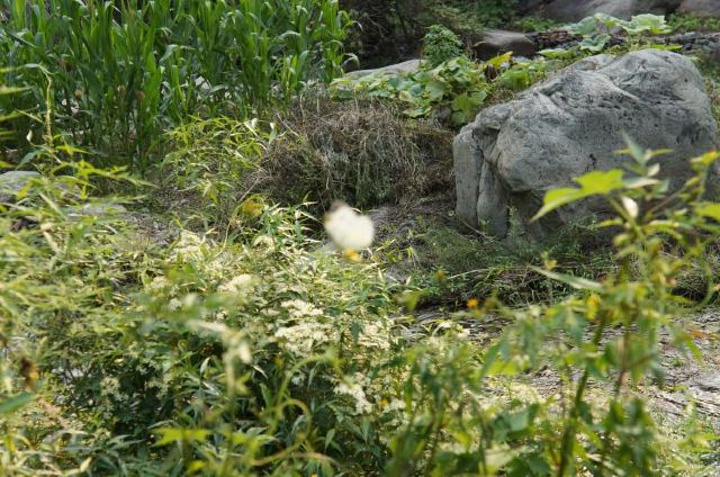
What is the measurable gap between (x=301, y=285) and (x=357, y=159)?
3166mm

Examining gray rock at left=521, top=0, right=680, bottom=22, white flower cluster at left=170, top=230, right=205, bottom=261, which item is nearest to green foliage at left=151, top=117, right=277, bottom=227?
white flower cluster at left=170, top=230, right=205, bottom=261

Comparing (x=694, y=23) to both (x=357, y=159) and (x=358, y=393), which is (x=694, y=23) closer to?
(x=357, y=159)

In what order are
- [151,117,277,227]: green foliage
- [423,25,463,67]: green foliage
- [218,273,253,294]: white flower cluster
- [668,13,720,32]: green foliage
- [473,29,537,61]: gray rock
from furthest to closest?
1. [668,13,720,32]: green foliage
2. [473,29,537,61]: gray rock
3. [423,25,463,67]: green foliage
4. [151,117,277,227]: green foliage
5. [218,273,253,294]: white flower cluster

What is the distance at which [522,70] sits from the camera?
594 centimetres

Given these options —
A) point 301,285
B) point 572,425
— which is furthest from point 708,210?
point 301,285

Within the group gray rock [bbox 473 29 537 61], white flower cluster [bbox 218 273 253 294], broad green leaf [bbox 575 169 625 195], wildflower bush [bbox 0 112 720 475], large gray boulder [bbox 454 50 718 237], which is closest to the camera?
broad green leaf [bbox 575 169 625 195]

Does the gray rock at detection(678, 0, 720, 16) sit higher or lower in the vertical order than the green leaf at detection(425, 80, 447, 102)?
lower

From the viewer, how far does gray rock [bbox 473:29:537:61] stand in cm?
1206

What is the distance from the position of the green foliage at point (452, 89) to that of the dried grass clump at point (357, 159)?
0.85 ft

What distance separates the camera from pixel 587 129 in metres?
4.55

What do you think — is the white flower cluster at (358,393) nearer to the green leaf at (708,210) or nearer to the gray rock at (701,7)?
the green leaf at (708,210)

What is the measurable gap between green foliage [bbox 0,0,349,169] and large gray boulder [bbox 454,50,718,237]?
6.28 feet

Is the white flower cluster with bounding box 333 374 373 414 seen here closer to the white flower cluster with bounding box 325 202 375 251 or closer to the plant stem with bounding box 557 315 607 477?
the white flower cluster with bounding box 325 202 375 251

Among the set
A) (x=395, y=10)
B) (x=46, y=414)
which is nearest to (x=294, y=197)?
(x=46, y=414)
